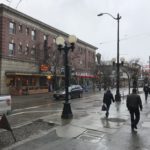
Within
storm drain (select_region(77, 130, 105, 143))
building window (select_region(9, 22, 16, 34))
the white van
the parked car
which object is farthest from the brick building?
storm drain (select_region(77, 130, 105, 143))

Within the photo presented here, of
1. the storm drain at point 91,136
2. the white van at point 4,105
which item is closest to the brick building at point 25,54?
the white van at point 4,105

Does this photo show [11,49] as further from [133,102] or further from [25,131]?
[133,102]

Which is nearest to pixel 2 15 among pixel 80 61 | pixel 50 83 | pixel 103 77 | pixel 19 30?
pixel 19 30

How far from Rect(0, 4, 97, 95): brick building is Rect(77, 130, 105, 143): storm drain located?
3036 cm

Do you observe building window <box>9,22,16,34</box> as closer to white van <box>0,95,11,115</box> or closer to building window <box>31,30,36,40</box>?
building window <box>31,30,36,40</box>

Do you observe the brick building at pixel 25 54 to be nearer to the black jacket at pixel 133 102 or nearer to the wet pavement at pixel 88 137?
the wet pavement at pixel 88 137

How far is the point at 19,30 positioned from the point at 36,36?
4612 mm

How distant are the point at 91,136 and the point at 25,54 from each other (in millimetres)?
35924

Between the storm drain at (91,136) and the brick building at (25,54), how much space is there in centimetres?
3036

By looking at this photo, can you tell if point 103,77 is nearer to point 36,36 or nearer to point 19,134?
point 36,36

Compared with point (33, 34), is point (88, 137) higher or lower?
lower

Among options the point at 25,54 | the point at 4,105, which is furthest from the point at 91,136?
the point at 25,54

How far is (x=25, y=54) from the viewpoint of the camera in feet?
148

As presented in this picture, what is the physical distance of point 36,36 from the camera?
47906mm
